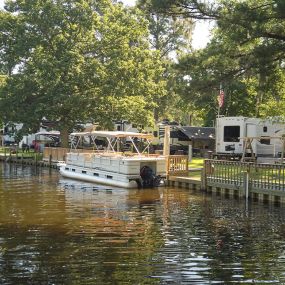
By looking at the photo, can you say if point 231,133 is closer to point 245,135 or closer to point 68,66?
point 245,135

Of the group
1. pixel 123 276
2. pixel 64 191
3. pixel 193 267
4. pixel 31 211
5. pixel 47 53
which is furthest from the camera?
pixel 47 53

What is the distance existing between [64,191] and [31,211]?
20.4 feet

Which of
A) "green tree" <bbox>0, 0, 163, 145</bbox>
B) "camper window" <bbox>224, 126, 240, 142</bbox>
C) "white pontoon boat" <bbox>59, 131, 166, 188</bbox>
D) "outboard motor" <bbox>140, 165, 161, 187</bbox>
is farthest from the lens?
"green tree" <bbox>0, 0, 163, 145</bbox>

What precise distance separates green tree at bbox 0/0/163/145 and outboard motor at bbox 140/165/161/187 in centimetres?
1388

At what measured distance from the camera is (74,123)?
3972 centimetres

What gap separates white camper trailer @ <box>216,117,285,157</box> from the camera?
32.3m

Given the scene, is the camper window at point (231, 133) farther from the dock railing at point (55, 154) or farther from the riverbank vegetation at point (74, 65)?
the dock railing at point (55, 154)

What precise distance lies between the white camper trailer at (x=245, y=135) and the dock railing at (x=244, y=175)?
983 cm

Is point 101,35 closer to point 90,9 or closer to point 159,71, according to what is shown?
point 90,9

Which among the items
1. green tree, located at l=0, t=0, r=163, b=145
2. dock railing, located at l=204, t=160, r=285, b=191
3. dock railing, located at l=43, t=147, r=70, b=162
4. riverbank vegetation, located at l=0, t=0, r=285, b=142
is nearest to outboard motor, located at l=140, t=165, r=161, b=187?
dock railing, located at l=204, t=160, r=285, b=191

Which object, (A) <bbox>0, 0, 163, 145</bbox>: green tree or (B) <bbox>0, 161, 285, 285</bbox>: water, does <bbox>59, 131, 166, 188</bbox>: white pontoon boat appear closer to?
Answer: (B) <bbox>0, 161, 285, 285</bbox>: water

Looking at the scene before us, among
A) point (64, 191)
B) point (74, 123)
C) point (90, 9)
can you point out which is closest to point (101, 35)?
point (90, 9)

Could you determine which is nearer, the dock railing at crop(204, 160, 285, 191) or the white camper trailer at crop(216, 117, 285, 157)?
the dock railing at crop(204, 160, 285, 191)

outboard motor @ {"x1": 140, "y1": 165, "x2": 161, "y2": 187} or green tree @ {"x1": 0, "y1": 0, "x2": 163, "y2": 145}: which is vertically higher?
green tree @ {"x1": 0, "y1": 0, "x2": 163, "y2": 145}
